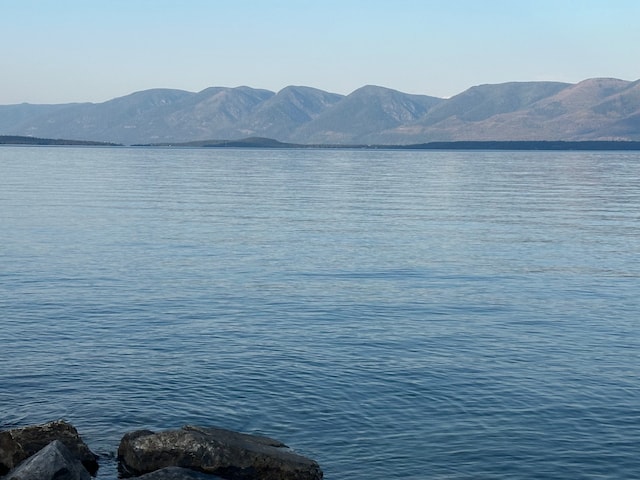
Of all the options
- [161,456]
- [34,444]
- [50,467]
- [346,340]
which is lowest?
[346,340]

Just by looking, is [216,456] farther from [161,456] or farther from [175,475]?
[161,456]

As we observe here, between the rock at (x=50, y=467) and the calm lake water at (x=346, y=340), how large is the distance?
64.0 inches

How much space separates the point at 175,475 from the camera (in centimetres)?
2164

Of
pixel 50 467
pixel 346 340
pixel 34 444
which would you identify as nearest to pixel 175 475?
pixel 50 467

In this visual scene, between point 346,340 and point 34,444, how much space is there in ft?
50.2

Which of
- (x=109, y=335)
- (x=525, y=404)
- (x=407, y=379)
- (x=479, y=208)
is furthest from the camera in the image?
(x=479, y=208)

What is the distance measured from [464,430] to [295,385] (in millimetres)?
6377

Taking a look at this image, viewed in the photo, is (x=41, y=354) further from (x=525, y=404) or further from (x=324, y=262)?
(x=324, y=262)

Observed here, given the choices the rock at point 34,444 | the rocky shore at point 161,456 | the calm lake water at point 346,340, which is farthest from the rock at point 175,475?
the rock at point 34,444

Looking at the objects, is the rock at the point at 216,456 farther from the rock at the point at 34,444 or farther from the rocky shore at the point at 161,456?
the rock at the point at 34,444

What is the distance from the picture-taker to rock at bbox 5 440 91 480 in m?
21.4

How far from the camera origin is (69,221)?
77.5 meters

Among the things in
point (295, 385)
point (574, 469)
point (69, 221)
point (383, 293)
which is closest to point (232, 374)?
point (295, 385)

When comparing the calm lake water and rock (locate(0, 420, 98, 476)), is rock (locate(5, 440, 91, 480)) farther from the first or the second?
the calm lake water
